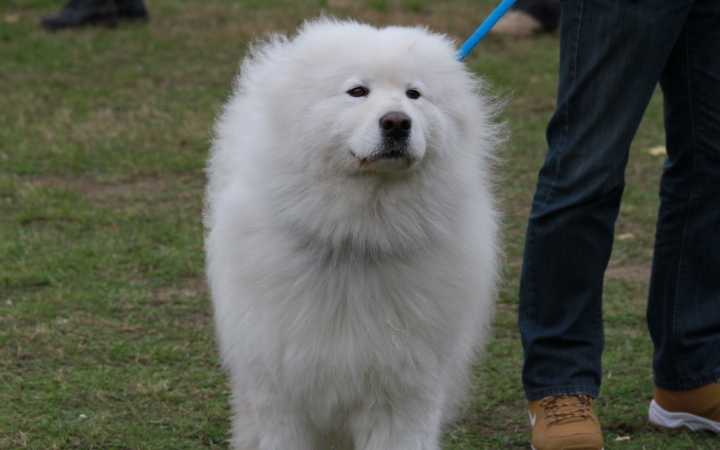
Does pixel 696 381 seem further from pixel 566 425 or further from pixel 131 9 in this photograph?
pixel 131 9

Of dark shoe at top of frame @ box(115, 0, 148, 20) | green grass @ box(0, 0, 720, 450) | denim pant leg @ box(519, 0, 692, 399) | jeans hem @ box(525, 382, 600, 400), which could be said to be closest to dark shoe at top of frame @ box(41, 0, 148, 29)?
dark shoe at top of frame @ box(115, 0, 148, 20)

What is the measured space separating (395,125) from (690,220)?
4.19 ft

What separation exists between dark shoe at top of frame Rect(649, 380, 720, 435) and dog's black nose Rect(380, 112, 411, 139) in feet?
5.03

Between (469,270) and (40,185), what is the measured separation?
3811mm

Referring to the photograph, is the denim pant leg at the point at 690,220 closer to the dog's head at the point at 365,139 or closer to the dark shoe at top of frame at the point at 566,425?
the dark shoe at top of frame at the point at 566,425

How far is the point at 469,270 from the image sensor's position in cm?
278

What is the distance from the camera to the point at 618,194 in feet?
10.0

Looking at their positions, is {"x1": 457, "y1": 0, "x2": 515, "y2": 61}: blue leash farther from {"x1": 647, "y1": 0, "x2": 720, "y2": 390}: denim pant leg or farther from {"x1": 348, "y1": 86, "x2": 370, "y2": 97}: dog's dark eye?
{"x1": 647, "y1": 0, "x2": 720, "y2": 390}: denim pant leg

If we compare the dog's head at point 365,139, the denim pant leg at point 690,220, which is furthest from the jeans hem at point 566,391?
the dog's head at point 365,139

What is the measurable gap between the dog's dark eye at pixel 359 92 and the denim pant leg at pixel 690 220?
111 cm

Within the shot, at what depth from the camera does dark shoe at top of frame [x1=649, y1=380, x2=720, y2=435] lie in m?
3.30

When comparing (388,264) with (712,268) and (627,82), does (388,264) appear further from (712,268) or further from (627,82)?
(712,268)

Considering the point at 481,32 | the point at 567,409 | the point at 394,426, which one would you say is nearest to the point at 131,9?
the point at 481,32

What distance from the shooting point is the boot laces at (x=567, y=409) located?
122 inches
